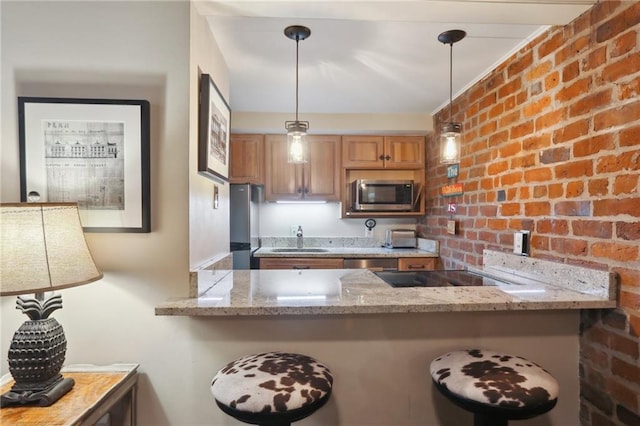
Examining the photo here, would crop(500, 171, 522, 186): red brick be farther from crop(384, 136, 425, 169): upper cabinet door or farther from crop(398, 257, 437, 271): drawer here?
crop(384, 136, 425, 169): upper cabinet door

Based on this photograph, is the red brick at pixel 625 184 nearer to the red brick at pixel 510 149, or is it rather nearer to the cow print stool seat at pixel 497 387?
the red brick at pixel 510 149

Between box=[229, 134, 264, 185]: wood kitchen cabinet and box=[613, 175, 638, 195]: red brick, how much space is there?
Answer: 285cm

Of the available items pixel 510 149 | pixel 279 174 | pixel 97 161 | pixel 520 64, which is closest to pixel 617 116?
pixel 510 149

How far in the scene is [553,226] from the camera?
1617mm

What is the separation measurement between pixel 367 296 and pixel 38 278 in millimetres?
1133

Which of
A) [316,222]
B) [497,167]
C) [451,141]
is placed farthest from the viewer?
[316,222]

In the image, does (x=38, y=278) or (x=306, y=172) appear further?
(x=306, y=172)

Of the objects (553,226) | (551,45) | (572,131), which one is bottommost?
(553,226)

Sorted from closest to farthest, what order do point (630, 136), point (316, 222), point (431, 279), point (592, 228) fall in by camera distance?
point (630, 136) → point (592, 228) → point (431, 279) → point (316, 222)

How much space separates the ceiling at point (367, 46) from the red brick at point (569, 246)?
1.02 meters

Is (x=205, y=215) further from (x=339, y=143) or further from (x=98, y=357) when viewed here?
(x=339, y=143)

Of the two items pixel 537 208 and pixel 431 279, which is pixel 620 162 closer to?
pixel 537 208

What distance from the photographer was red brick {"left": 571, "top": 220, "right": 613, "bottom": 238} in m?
1.33

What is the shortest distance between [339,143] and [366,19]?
2.01 meters
